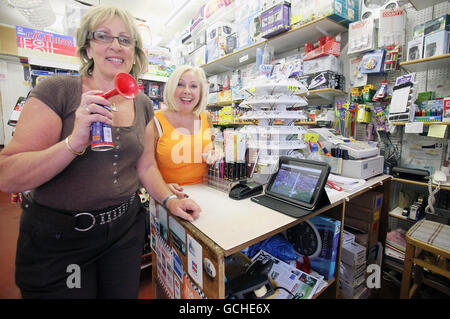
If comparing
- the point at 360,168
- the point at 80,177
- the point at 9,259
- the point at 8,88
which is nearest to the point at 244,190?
the point at 80,177

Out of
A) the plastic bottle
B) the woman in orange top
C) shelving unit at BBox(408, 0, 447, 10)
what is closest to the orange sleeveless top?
the woman in orange top

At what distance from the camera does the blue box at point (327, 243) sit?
3.87 feet

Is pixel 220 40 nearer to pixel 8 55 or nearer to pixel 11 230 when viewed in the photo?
pixel 11 230

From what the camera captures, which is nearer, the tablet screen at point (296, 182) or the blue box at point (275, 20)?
the tablet screen at point (296, 182)

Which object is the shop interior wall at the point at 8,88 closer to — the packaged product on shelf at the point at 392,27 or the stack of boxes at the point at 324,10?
the stack of boxes at the point at 324,10

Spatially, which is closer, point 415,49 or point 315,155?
point 315,155

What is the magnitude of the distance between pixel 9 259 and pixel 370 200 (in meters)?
3.55

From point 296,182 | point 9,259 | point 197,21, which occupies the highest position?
point 197,21

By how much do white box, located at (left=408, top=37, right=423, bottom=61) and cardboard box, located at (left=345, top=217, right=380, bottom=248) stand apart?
1348mm

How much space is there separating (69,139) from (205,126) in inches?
46.6

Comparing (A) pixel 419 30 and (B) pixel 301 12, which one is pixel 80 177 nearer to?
(B) pixel 301 12

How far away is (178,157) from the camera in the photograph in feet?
4.86

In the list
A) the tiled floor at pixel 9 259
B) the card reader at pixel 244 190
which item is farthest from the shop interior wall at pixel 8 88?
the card reader at pixel 244 190

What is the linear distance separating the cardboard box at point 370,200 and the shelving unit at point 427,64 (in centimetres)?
105
